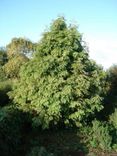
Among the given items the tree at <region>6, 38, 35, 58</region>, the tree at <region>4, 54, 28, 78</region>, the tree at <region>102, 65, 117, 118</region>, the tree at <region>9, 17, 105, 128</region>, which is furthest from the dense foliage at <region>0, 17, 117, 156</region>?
the tree at <region>6, 38, 35, 58</region>

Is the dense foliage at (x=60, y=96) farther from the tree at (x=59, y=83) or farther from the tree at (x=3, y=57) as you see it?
the tree at (x=3, y=57)

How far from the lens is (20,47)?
919 inches

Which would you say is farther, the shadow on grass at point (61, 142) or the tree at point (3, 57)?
the tree at point (3, 57)

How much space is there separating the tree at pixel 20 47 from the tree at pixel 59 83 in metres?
8.80

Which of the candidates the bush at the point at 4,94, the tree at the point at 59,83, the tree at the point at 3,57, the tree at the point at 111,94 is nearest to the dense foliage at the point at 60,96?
the tree at the point at 59,83

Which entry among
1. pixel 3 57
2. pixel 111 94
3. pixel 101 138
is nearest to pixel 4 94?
pixel 101 138

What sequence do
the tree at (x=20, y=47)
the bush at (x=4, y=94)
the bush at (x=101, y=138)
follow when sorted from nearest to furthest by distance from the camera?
the bush at (x=101, y=138) → the bush at (x=4, y=94) → the tree at (x=20, y=47)

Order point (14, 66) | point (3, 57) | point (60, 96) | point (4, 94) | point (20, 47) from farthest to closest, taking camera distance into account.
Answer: point (3, 57)
point (20, 47)
point (14, 66)
point (4, 94)
point (60, 96)

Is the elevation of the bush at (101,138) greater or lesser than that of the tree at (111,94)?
lesser

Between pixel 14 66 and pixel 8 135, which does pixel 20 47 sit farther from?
pixel 8 135

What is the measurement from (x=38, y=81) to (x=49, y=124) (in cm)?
194

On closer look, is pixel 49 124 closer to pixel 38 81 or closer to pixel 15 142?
pixel 38 81

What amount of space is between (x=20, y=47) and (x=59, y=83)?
34.9ft

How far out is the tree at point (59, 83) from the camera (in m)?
13.4
